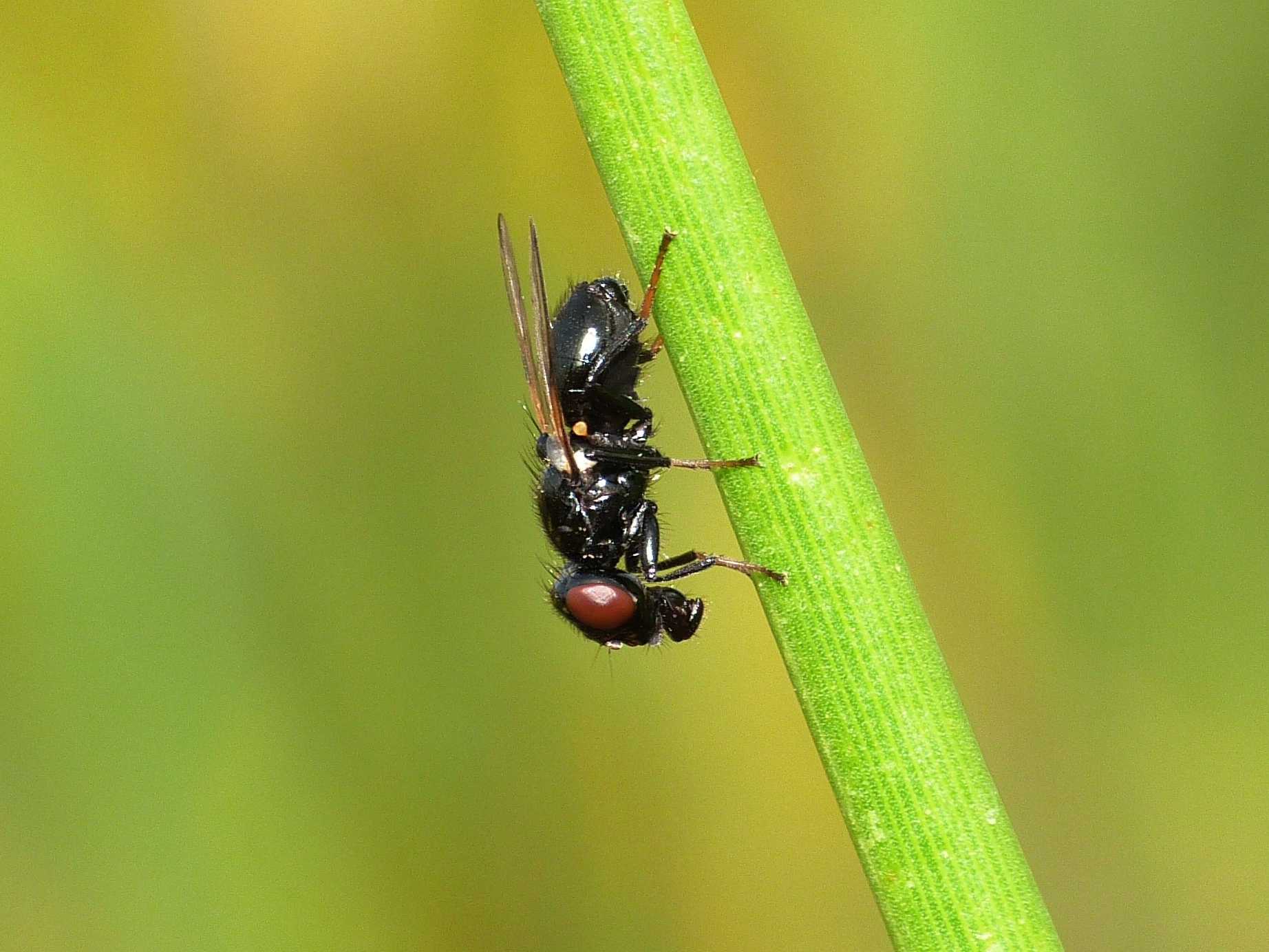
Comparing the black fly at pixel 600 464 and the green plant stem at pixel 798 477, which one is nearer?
the green plant stem at pixel 798 477

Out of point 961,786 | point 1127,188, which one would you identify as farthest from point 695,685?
point 961,786

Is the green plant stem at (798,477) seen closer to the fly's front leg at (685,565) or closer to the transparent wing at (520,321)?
the fly's front leg at (685,565)

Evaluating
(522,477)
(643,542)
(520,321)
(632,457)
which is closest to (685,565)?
(643,542)

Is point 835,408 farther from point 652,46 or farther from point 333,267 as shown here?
point 333,267

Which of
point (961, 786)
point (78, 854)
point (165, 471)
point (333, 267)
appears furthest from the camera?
point (333, 267)

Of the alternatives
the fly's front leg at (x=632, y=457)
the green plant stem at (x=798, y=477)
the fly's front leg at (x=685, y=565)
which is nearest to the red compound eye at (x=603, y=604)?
the fly's front leg at (x=685, y=565)

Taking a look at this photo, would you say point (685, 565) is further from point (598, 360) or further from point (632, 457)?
point (598, 360)
